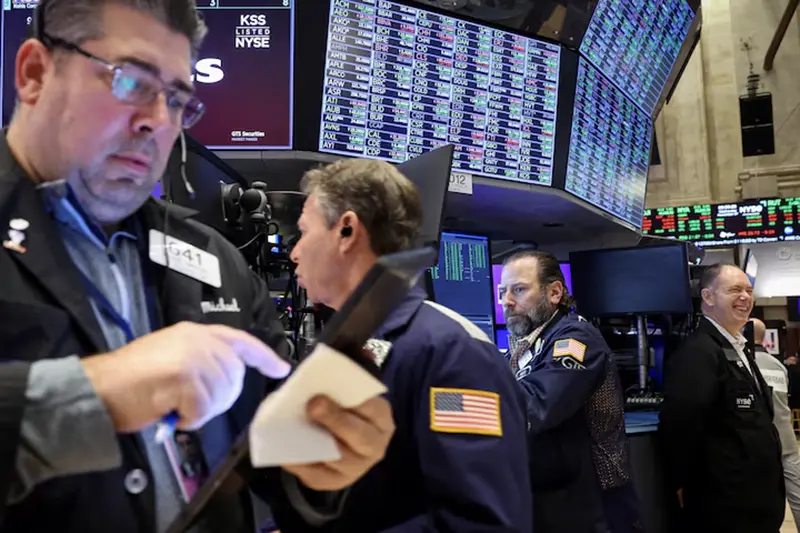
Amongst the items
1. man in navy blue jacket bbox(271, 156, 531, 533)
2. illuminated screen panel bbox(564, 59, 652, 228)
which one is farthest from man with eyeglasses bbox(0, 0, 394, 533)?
illuminated screen panel bbox(564, 59, 652, 228)

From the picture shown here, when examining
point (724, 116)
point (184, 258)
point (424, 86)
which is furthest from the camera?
point (724, 116)

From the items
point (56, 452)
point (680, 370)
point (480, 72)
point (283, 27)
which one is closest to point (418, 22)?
point (480, 72)

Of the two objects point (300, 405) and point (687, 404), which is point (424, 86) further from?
point (300, 405)

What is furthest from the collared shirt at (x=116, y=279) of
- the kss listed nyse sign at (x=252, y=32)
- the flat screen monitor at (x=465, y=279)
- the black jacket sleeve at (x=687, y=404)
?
the black jacket sleeve at (x=687, y=404)

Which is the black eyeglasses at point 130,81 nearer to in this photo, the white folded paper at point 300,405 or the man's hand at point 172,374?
the man's hand at point 172,374

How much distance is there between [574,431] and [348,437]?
7.67 ft

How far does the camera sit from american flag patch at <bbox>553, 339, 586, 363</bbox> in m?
2.80

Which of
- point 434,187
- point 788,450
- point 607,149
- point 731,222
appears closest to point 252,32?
point 434,187

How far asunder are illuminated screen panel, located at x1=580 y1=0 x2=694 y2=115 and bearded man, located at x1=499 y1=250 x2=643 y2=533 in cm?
166

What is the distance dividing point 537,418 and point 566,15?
2.37 metres

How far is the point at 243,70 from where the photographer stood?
3.01 meters

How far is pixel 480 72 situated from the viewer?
12.0ft

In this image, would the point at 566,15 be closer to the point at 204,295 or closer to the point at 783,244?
the point at 204,295

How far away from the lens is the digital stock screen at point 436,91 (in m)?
3.21
